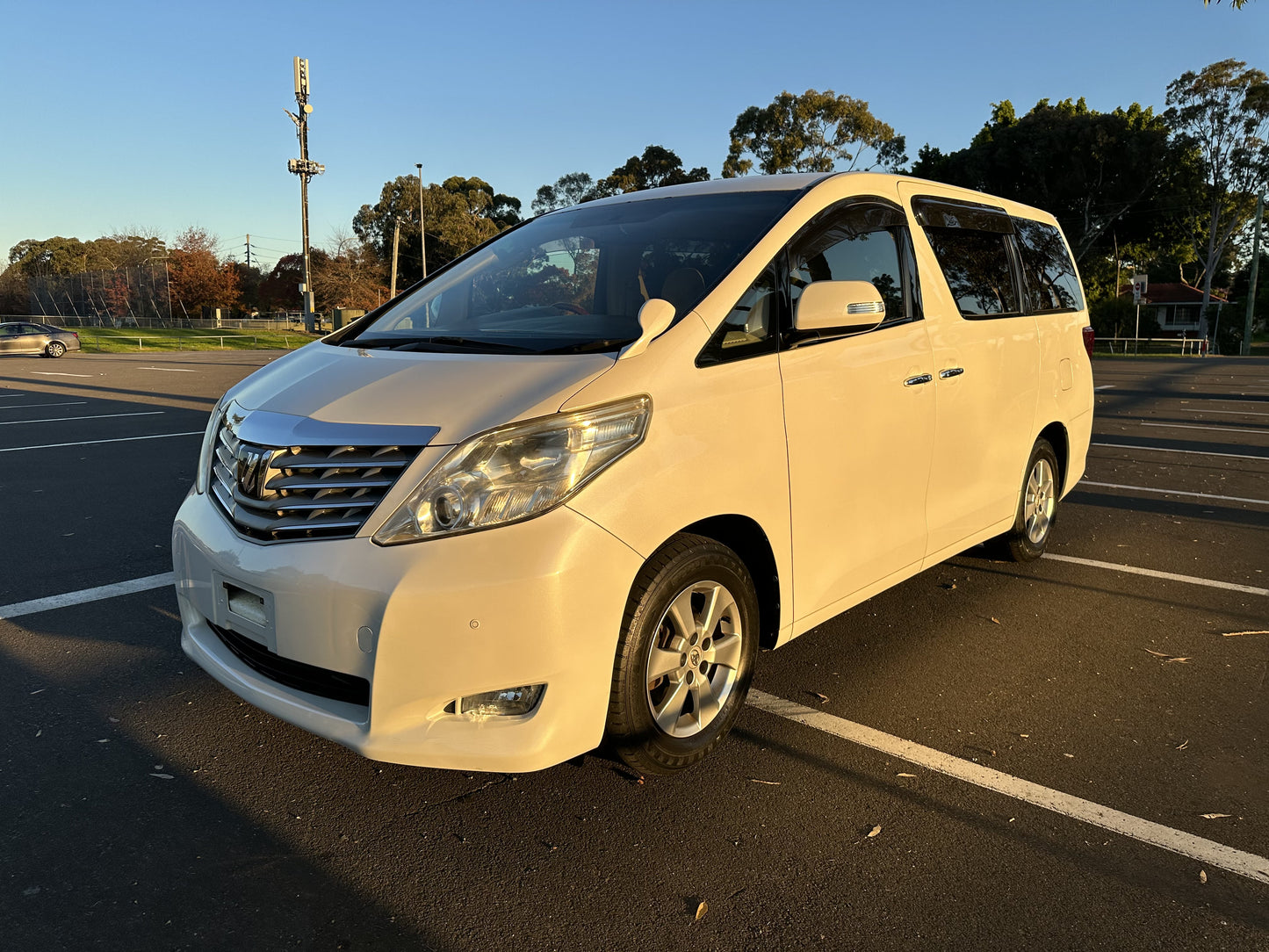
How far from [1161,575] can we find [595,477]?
13.6 ft

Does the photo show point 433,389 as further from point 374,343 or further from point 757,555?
point 757,555

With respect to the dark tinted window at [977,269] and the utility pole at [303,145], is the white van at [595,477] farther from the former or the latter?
the utility pole at [303,145]

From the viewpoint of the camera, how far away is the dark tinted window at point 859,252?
11.2 ft

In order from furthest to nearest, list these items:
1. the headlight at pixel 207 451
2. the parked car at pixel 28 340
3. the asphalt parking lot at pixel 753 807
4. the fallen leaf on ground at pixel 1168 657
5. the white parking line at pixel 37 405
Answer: the parked car at pixel 28 340
the white parking line at pixel 37 405
the fallen leaf on ground at pixel 1168 657
the headlight at pixel 207 451
the asphalt parking lot at pixel 753 807

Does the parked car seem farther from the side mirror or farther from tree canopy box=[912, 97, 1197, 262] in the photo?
tree canopy box=[912, 97, 1197, 262]

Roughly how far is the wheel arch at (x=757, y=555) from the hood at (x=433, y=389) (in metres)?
0.62

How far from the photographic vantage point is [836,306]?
3.12 meters

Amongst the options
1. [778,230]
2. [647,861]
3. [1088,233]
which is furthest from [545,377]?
[1088,233]

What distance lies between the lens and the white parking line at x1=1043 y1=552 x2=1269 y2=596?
497 centimetres

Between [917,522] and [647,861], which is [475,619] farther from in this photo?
[917,522]

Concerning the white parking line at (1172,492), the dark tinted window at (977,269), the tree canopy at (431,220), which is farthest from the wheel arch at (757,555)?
the tree canopy at (431,220)

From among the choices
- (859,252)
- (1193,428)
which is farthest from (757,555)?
(1193,428)

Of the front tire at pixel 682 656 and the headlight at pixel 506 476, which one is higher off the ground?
the headlight at pixel 506 476

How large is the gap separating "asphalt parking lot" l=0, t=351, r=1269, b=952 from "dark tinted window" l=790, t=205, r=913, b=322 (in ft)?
5.16
